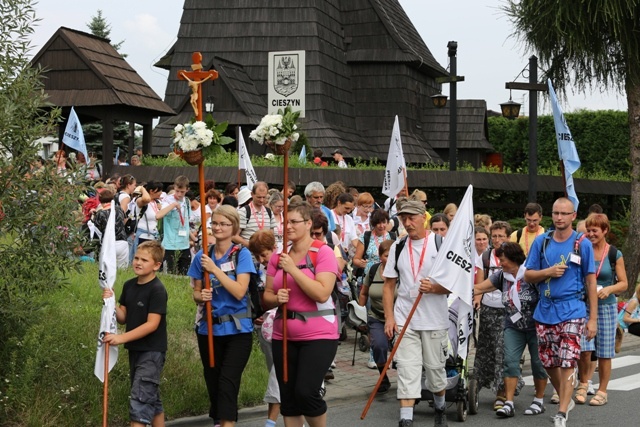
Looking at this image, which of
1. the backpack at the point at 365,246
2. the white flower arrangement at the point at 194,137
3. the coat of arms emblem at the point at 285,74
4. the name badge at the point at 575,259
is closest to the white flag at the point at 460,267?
the name badge at the point at 575,259

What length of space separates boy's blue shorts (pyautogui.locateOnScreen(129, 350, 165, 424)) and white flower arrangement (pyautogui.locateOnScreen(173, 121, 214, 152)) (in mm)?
1579

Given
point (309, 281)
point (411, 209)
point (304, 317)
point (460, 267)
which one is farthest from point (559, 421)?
point (309, 281)

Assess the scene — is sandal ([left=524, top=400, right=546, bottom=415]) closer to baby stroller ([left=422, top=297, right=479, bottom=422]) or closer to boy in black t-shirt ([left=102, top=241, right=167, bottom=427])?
baby stroller ([left=422, top=297, right=479, bottom=422])

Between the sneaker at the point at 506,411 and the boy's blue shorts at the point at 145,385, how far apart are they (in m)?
3.50

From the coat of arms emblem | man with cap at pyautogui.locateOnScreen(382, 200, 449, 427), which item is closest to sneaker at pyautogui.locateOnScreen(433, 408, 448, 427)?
man with cap at pyautogui.locateOnScreen(382, 200, 449, 427)

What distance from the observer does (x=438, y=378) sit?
9.41 metres

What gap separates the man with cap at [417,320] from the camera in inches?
370

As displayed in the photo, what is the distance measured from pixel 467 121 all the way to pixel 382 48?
332 inches

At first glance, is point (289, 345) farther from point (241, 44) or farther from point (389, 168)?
point (241, 44)

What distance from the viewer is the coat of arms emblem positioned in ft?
66.8

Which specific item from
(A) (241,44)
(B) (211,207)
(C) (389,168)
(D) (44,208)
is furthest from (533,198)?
(A) (241,44)

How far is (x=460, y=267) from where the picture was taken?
9.38 meters

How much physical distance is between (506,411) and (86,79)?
17.5 meters

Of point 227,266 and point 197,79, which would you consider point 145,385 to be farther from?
point 197,79
